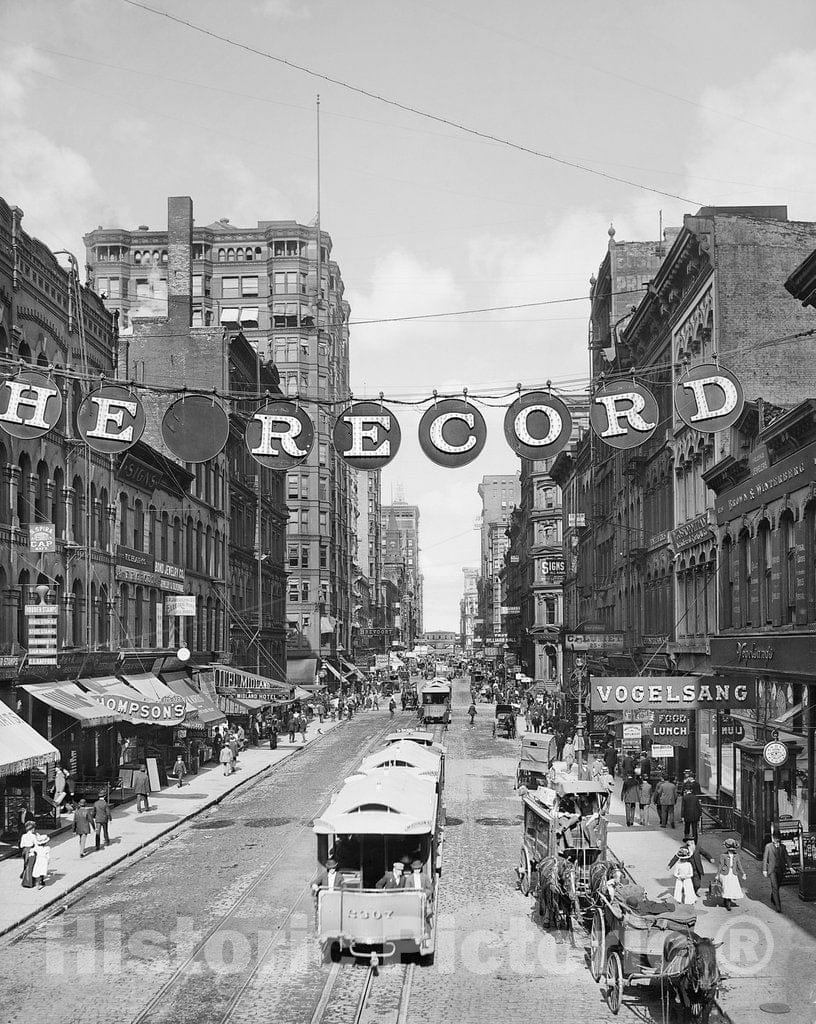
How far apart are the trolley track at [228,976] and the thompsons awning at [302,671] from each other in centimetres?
7195

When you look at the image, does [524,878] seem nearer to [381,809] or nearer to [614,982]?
[381,809]

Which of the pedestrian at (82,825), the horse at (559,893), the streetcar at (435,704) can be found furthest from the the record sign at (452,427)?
the streetcar at (435,704)

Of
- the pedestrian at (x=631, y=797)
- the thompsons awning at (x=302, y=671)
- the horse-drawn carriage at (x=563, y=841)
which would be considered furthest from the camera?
the thompsons awning at (x=302, y=671)

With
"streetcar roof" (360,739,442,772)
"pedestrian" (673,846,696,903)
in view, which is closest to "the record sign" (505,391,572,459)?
"pedestrian" (673,846,696,903)

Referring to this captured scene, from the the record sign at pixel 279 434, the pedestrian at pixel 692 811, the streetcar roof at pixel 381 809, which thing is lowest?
the pedestrian at pixel 692 811

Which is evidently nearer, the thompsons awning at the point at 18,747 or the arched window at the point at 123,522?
the thompsons awning at the point at 18,747

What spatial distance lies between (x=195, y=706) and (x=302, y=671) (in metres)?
56.9

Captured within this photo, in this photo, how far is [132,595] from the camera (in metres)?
45.3

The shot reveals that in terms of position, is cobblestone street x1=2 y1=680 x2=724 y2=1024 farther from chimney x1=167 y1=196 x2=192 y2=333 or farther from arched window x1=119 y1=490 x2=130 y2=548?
chimney x1=167 y1=196 x2=192 y2=333

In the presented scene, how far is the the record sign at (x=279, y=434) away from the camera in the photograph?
1784 cm

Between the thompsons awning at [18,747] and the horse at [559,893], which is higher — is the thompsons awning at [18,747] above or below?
above

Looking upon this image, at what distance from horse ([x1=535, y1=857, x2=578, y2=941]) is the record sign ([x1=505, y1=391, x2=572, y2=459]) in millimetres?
7279

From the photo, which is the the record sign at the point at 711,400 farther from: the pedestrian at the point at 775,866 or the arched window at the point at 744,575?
the arched window at the point at 744,575

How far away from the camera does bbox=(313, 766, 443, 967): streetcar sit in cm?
1616
